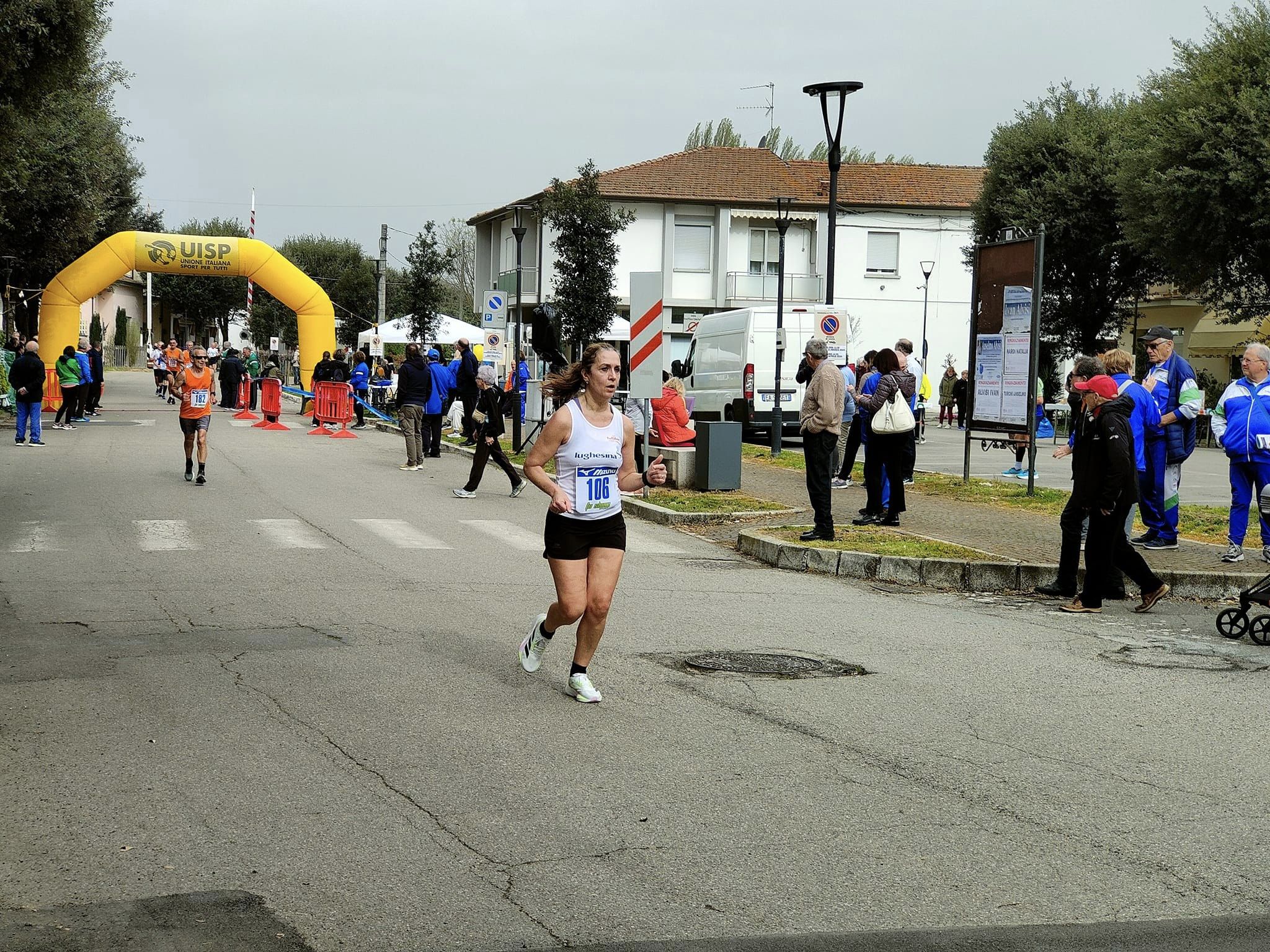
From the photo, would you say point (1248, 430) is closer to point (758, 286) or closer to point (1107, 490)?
point (1107, 490)

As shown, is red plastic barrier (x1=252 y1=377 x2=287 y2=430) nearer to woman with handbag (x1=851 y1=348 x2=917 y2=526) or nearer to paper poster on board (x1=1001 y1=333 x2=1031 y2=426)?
paper poster on board (x1=1001 y1=333 x2=1031 y2=426)

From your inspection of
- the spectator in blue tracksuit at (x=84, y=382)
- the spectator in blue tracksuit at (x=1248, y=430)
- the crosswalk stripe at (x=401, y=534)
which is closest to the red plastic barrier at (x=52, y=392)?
the spectator in blue tracksuit at (x=84, y=382)

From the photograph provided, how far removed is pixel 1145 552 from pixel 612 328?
3628 cm

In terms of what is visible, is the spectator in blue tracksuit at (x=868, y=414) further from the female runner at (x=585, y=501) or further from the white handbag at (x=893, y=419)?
the female runner at (x=585, y=501)

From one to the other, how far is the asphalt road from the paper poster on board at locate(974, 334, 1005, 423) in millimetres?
6874

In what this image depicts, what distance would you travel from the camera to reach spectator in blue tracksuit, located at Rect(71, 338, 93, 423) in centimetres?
3100

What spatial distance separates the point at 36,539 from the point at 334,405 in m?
17.4

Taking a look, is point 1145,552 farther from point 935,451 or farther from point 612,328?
point 612,328

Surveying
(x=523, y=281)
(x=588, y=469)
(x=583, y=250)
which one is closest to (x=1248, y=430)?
(x=588, y=469)

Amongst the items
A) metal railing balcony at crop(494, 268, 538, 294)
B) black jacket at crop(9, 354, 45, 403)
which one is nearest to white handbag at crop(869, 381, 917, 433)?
black jacket at crop(9, 354, 45, 403)

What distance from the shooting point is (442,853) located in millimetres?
4719

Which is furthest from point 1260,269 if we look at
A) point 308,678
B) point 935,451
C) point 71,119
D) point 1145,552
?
point 308,678

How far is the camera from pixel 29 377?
942 inches

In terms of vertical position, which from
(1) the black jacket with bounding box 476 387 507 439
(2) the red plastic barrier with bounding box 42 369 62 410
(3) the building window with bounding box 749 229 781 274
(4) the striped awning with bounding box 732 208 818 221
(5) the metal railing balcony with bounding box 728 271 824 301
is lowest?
(2) the red plastic barrier with bounding box 42 369 62 410
